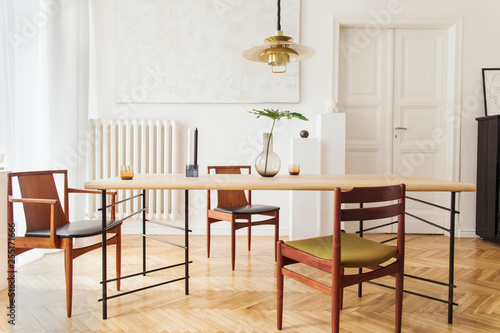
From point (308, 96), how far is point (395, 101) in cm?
99

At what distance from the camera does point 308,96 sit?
4156 mm

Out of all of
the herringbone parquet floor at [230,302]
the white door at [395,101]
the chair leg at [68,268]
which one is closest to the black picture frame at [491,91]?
the white door at [395,101]

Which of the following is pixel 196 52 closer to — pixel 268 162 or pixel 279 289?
pixel 268 162

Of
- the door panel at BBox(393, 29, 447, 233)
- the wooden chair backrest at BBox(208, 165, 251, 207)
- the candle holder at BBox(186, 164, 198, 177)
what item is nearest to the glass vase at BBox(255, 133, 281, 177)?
the candle holder at BBox(186, 164, 198, 177)

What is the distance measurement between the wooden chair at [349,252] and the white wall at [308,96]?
7.55 ft

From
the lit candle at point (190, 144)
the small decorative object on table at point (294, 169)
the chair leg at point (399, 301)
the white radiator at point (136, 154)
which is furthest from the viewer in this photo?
the lit candle at point (190, 144)

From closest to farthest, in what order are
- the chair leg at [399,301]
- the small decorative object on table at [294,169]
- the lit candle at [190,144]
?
1. the chair leg at [399,301]
2. the small decorative object on table at [294,169]
3. the lit candle at [190,144]

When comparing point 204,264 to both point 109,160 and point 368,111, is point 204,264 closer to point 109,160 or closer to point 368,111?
point 109,160

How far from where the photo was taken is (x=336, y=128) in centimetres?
382

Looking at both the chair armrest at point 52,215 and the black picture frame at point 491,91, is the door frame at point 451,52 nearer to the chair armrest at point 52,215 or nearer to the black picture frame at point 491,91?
the black picture frame at point 491,91

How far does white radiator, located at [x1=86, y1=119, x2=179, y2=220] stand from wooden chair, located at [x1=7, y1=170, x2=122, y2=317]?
1.48 metres

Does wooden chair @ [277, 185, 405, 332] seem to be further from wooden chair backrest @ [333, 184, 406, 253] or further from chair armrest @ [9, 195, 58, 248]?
chair armrest @ [9, 195, 58, 248]

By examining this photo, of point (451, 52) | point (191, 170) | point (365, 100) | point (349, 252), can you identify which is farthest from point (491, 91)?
point (191, 170)

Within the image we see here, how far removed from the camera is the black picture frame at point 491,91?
4043 millimetres
